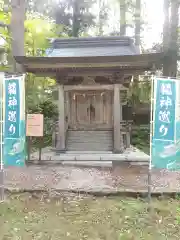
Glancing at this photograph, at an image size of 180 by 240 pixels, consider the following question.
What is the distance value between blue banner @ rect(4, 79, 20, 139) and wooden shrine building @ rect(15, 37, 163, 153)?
446 cm

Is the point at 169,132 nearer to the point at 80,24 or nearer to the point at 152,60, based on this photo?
the point at 152,60

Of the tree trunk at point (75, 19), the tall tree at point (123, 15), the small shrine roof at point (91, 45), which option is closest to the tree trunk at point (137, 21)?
the tall tree at point (123, 15)

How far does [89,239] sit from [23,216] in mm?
1447

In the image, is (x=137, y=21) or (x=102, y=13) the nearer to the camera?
(x=137, y=21)

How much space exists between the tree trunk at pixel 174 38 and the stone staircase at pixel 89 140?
5390 millimetres

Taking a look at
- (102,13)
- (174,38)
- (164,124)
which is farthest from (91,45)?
(102,13)

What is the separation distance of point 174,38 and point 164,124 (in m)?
10.5

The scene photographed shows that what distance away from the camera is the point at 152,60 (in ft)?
33.9

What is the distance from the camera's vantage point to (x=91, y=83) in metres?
12.3

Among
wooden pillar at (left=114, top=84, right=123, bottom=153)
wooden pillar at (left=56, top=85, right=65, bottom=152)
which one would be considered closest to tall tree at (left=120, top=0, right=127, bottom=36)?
wooden pillar at (left=114, top=84, right=123, bottom=153)

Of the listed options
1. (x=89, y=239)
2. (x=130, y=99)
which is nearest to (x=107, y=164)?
(x=89, y=239)

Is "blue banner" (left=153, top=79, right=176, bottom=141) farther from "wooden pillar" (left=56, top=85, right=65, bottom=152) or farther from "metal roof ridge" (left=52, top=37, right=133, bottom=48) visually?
"metal roof ridge" (left=52, top=37, right=133, bottom=48)

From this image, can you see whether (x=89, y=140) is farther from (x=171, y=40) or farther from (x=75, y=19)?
(x=75, y=19)

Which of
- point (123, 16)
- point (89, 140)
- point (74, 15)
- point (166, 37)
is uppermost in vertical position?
point (74, 15)
